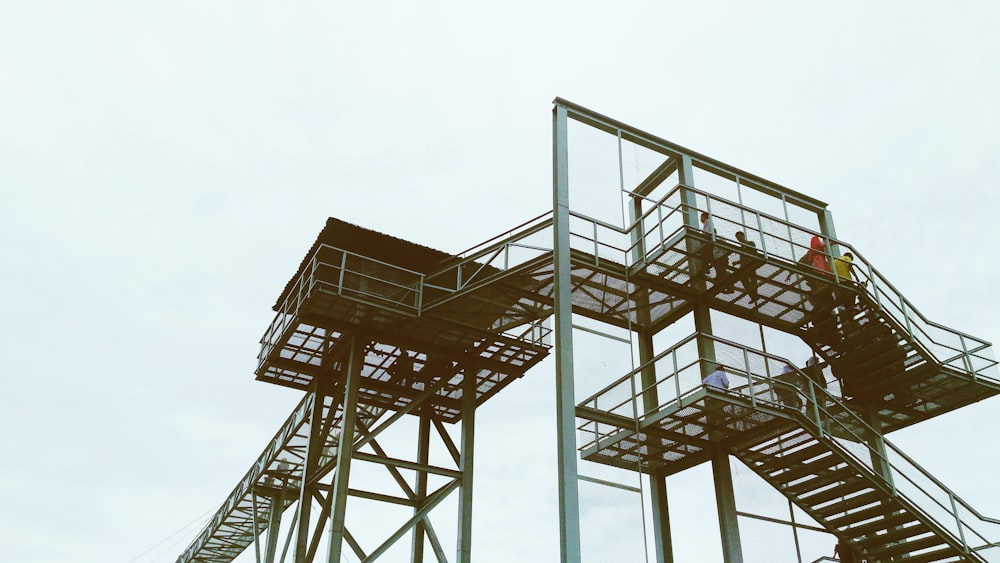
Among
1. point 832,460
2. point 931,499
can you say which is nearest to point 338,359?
point 832,460

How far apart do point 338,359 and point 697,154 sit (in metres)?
12.3

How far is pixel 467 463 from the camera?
80.5ft

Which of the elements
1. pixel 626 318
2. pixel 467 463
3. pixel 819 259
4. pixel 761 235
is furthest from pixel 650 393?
pixel 467 463

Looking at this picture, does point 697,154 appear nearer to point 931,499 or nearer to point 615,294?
point 615,294

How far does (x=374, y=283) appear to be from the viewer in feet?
77.9

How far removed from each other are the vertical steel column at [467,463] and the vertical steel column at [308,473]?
4269 millimetres

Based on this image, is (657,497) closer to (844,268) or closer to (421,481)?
(844,268)

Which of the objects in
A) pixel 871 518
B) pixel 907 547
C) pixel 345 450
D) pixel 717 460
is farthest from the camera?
pixel 345 450

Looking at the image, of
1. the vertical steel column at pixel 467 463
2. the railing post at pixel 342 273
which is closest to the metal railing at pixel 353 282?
the railing post at pixel 342 273

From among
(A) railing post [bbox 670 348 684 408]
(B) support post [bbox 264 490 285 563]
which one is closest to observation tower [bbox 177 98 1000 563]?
(A) railing post [bbox 670 348 684 408]

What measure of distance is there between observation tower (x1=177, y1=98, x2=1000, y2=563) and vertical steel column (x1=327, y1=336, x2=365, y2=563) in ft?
0.19

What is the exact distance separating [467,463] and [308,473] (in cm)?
472

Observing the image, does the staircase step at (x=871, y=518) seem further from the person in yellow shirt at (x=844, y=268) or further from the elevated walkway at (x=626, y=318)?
the person in yellow shirt at (x=844, y=268)

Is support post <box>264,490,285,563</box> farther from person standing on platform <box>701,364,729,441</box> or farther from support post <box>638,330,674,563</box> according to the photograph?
person standing on platform <box>701,364,729,441</box>
